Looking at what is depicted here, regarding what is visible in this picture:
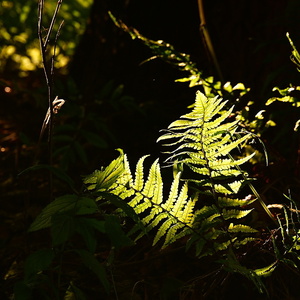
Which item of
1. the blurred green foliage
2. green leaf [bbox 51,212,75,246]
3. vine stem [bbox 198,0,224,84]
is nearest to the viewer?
green leaf [bbox 51,212,75,246]

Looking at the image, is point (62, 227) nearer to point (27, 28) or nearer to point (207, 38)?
point (207, 38)

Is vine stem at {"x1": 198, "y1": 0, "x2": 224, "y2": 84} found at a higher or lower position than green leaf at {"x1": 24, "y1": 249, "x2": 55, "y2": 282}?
higher

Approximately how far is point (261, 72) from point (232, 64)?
0.16 m

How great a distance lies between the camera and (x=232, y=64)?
2.30m

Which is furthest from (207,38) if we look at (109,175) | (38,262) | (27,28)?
(27,28)

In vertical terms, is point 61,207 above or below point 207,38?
below

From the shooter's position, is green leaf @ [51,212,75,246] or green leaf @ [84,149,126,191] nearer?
green leaf @ [51,212,75,246]

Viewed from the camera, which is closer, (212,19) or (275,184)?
(275,184)

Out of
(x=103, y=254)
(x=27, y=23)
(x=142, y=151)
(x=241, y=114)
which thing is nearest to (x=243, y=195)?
(x=241, y=114)

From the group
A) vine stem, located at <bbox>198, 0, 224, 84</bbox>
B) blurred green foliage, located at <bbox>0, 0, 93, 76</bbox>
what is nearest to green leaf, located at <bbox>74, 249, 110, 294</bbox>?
vine stem, located at <bbox>198, 0, 224, 84</bbox>

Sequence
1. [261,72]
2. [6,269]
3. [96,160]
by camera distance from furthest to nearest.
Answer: [96,160] → [261,72] → [6,269]

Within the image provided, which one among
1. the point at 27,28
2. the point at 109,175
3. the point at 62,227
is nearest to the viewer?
the point at 62,227

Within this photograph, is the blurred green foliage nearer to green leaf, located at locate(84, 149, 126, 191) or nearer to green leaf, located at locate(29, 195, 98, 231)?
green leaf, located at locate(84, 149, 126, 191)

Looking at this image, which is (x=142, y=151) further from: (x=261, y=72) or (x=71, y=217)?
→ (x=71, y=217)
